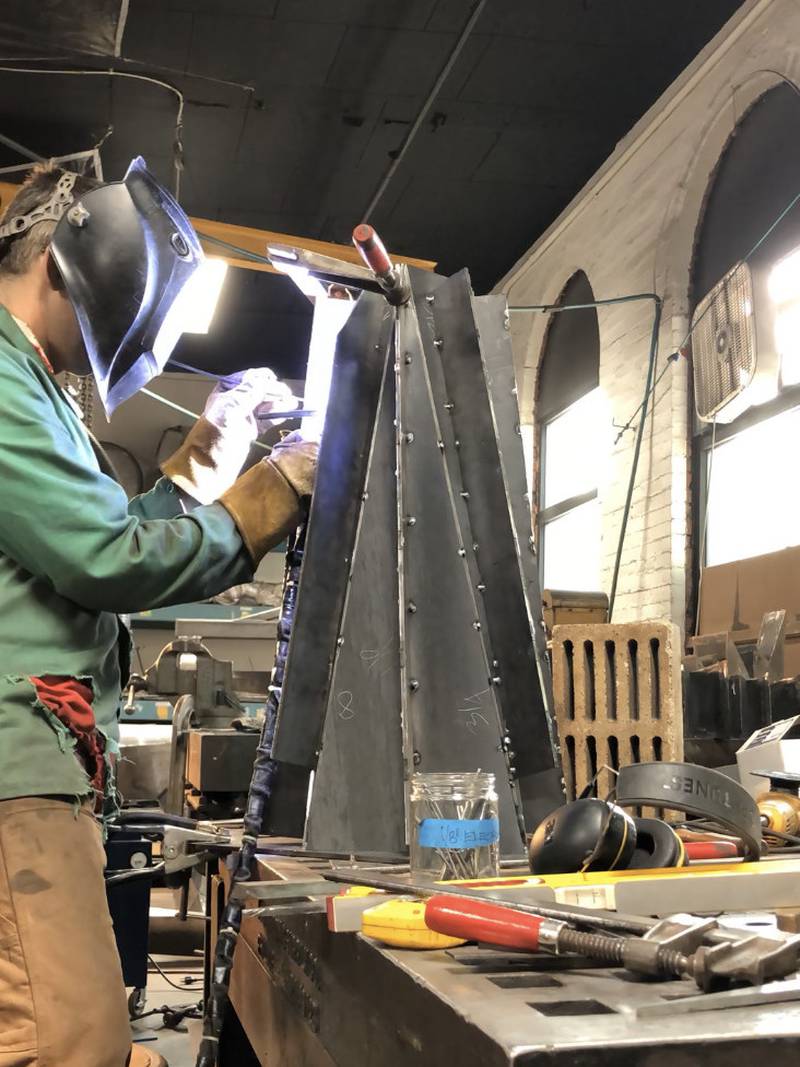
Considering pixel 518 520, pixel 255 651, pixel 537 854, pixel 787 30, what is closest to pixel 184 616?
pixel 255 651

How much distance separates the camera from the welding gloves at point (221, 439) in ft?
5.55

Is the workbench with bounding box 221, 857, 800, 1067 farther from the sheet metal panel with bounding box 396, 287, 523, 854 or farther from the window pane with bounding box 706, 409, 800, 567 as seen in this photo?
the window pane with bounding box 706, 409, 800, 567

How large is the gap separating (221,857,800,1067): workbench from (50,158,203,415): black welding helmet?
85 centimetres

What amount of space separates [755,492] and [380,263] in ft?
10.6

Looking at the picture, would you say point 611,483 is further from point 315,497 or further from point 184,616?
point 315,497

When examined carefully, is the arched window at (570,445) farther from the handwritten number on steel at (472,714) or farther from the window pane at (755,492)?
the handwritten number on steel at (472,714)

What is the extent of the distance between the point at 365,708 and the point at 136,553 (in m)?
0.38

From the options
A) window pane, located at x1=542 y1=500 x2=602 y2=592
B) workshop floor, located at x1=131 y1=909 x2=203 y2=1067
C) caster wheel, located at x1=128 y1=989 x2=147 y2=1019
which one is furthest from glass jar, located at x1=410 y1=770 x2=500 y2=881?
window pane, located at x1=542 y1=500 x2=602 y2=592

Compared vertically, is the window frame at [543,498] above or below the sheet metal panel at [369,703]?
above

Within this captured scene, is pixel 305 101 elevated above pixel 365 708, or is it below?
above

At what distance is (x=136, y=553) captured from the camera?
1.12m

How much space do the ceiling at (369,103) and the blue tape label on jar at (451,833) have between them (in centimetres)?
345

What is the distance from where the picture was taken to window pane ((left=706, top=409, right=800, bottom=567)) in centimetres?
393

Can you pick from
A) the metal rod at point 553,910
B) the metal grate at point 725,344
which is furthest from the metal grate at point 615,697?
the metal grate at point 725,344
